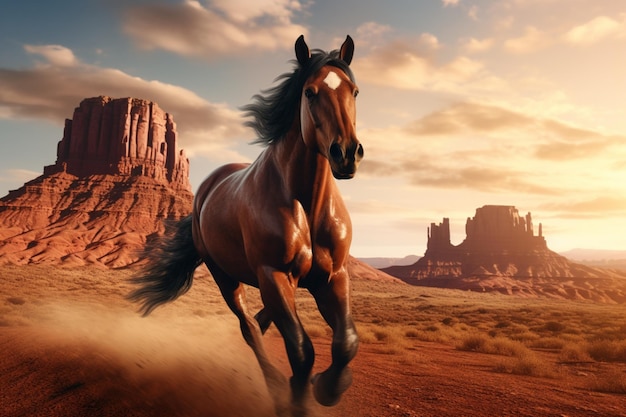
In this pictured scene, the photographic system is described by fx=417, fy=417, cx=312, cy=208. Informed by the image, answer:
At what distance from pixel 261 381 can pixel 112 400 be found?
199 cm

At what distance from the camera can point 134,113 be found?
380ft

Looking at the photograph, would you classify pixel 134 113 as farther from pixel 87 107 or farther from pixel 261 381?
pixel 261 381

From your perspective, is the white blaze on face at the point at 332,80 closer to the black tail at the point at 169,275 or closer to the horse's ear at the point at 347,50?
the horse's ear at the point at 347,50

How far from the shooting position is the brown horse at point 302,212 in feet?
10.4

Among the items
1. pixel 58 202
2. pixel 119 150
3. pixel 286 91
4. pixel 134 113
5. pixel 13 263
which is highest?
pixel 134 113

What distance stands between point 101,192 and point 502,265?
12331 centimetres

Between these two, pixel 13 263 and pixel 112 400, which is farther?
pixel 13 263

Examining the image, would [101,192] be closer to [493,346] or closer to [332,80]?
[493,346]

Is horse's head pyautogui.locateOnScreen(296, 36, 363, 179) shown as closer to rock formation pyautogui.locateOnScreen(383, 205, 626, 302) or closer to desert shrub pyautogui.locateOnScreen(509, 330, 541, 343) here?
desert shrub pyautogui.locateOnScreen(509, 330, 541, 343)

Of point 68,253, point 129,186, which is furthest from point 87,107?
point 68,253

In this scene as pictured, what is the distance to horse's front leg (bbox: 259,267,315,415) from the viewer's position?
3.23 meters

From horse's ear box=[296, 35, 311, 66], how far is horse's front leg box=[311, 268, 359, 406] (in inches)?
71.7

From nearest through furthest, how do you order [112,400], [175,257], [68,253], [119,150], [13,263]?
[112,400], [175,257], [13,263], [68,253], [119,150]

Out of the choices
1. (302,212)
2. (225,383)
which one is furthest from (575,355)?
(302,212)
